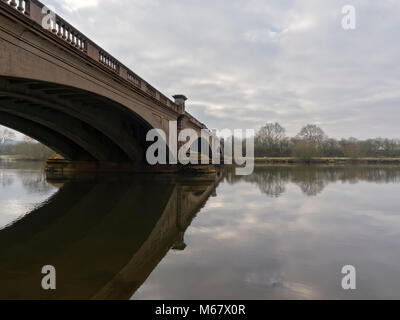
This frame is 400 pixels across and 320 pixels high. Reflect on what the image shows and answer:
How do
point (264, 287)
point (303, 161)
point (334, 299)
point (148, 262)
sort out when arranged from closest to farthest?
1. point (334, 299)
2. point (264, 287)
3. point (148, 262)
4. point (303, 161)

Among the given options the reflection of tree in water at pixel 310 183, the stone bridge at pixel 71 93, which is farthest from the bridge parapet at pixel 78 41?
the reflection of tree in water at pixel 310 183

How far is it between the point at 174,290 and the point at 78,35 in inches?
385

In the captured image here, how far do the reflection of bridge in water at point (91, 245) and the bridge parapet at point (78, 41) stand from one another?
221 inches

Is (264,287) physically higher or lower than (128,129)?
lower

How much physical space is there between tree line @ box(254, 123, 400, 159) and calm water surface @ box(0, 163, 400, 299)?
59.8m

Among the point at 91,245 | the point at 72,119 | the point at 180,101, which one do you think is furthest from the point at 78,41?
the point at 180,101

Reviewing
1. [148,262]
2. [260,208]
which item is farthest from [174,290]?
[260,208]

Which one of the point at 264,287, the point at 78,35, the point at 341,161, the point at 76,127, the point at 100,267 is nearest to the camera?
the point at 264,287

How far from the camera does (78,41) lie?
31.0ft

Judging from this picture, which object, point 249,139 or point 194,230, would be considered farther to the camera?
point 249,139

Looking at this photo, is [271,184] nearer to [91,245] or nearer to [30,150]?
[91,245]

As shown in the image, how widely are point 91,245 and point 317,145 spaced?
243 feet

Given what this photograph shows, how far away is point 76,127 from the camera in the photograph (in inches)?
692

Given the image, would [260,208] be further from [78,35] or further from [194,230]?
[78,35]
